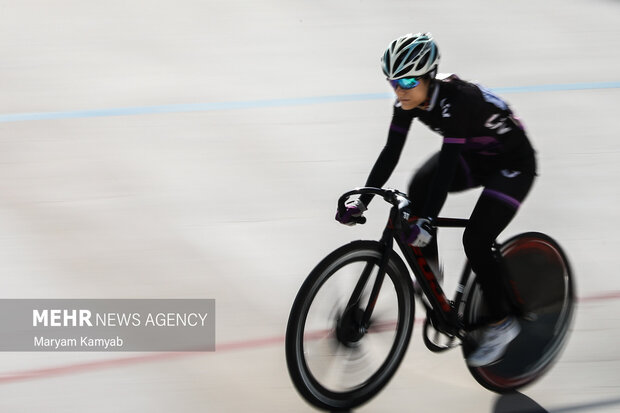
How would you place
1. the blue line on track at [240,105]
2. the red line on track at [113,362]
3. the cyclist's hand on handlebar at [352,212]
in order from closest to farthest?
the cyclist's hand on handlebar at [352,212], the red line on track at [113,362], the blue line on track at [240,105]

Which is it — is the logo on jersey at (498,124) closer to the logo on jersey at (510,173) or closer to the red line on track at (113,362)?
the logo on jersey at (510,173)

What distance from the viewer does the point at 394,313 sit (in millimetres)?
3684

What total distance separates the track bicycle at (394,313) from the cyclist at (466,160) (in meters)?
0.09

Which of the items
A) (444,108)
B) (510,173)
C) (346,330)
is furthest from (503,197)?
(346,330)

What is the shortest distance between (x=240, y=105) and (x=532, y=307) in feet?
11.7

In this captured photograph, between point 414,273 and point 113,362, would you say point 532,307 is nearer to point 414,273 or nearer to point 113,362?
point 414,273

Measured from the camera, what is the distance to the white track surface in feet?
13.0

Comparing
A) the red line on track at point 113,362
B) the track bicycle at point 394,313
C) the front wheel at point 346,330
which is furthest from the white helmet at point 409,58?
the red line on track at point 113,362

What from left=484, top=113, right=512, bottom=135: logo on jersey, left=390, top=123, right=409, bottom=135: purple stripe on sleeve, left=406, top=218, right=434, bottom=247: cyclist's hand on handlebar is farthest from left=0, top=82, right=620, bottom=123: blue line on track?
left=406, top=218, right=434, bottom=247: cyclist's hand on handlebar

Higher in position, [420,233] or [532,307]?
[420,233]

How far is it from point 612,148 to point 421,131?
1.51 m

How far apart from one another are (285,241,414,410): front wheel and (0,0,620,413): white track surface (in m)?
0.20

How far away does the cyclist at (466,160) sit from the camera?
337 centimetres

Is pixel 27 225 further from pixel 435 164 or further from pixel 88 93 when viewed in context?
pixel 435 164
